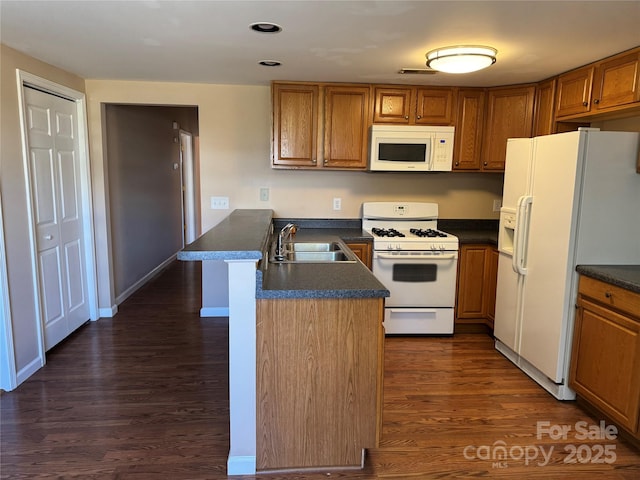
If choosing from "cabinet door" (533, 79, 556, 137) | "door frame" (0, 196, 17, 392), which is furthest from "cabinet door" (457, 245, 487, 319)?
"door frame" (0, 196, 17, 392)

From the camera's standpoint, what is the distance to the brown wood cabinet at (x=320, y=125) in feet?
11.9

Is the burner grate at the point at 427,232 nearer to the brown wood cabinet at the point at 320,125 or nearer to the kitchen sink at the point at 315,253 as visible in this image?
the brown wood cabinet at the point at 320,125

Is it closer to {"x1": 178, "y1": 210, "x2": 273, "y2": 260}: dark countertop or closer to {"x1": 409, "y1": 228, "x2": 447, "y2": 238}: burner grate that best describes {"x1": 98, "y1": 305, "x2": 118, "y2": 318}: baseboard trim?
{"x1": 178, "y1": 210, "x2": 273, "y2": 260}: dark countertop

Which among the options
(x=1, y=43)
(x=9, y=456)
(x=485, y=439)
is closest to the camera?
(x=9, y=456)

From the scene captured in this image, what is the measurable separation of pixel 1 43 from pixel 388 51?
2.37 m

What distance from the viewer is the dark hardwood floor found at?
2045 mm

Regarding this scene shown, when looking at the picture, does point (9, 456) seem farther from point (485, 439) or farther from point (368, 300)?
point (485, 439)


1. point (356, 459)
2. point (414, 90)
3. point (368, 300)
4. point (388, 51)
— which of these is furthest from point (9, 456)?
point (414, 90)

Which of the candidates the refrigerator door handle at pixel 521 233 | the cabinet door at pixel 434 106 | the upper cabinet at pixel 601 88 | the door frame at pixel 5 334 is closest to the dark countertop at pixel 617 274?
the refrigerator door handle at pixel 521 233

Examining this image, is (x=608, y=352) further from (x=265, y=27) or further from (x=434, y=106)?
(x=265, y=27)

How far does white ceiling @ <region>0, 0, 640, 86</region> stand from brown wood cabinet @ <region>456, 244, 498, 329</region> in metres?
1.46

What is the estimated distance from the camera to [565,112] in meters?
3.21

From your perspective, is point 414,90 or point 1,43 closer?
point 1,43

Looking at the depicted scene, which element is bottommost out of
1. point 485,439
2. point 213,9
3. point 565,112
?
point 485,439
